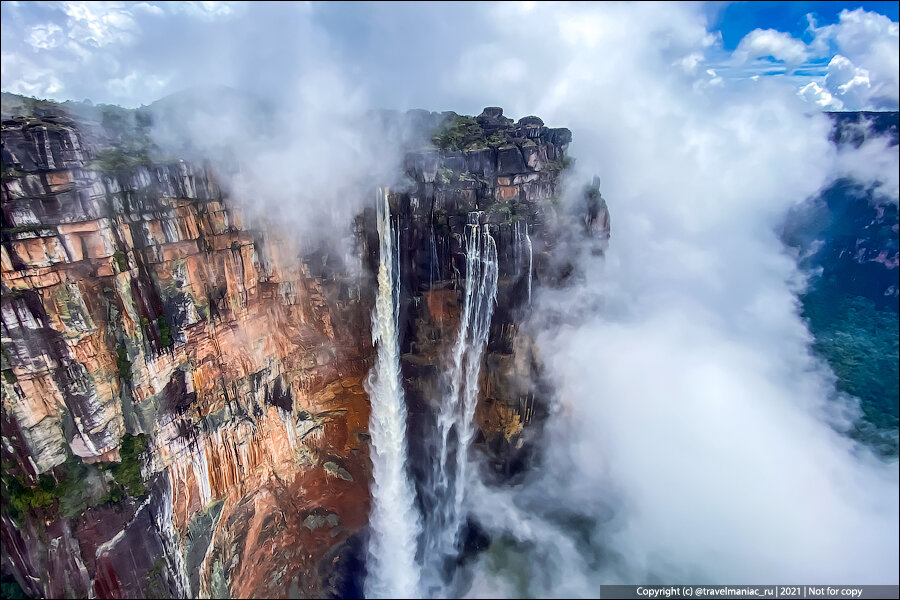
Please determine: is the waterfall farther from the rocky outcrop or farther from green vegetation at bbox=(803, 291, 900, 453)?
green vegetation at bbox=(803, 291, 900, 453)

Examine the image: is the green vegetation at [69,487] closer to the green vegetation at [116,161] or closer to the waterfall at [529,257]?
the green vegetation at [116,161]

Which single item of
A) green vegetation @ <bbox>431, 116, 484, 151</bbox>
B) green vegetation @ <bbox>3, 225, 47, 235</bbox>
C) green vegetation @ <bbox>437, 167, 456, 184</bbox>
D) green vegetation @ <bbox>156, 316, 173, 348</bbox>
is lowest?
green vegetation @ <bbox>156, 316, 173, 348</bbox>

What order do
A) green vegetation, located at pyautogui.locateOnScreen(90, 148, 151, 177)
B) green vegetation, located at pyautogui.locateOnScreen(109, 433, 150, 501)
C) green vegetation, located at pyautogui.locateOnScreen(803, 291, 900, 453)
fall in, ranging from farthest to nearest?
green vegetation, located at pyautogui.locateOnScreen(803, 291, 900, 453)
green vegetation, located at pyautogui.locateOnScreen(109, 433, 150, 501)
green vegetation, located at pyautogui.locateOnScreen(90, 148, 151, 177)

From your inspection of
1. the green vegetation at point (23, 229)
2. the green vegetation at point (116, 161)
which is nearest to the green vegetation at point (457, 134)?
the green vegetation at point (116, 161)

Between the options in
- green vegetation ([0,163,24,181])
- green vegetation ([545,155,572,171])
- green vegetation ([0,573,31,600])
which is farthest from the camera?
green vegetation ([545,155,572,171])

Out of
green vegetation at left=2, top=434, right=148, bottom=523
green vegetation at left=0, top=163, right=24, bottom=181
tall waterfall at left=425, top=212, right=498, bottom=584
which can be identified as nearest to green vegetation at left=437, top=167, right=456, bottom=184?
tall waterfall at left=425, top=212, right=498, bottom=584
